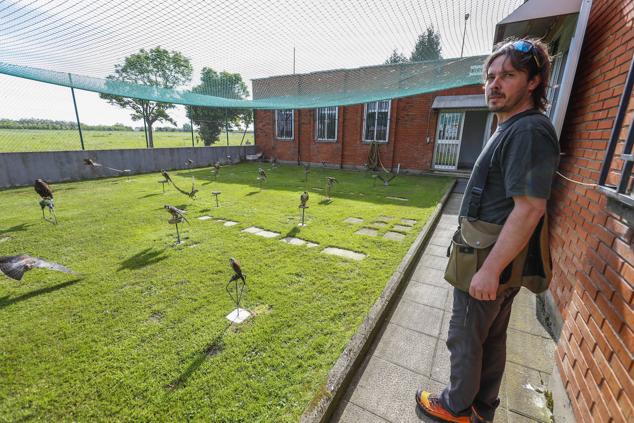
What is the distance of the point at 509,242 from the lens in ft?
3.66

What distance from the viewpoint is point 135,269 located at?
3.37 meters

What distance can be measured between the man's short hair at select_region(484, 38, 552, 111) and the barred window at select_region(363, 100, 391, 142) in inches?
452

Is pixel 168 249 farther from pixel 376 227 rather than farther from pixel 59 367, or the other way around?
pixel 376 227

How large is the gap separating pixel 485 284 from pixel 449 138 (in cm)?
1162

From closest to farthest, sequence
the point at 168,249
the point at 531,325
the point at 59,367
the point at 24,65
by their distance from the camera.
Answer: the point at 59,367 < the point at 531,325 < the point at 168,249 < the point at 24,65

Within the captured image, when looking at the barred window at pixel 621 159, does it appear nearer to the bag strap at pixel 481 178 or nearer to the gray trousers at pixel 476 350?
the bag strap at pixel 481 178

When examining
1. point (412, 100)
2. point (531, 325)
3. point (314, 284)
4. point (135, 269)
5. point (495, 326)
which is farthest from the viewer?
point (412, 100)

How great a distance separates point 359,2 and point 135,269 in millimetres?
4766

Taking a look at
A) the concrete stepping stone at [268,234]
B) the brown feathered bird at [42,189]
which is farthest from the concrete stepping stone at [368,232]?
the brown feathered bird at [42,189]

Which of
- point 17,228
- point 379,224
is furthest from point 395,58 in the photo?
point 17,228

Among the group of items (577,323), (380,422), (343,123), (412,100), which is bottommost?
(380,422)

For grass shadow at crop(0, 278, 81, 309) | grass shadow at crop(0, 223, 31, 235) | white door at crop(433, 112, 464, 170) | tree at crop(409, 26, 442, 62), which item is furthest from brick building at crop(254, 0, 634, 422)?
white door at crop(433, 112, 464, 170)

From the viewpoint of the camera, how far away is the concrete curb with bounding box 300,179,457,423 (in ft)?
5.31

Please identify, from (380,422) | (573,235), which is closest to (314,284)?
(380,422)
